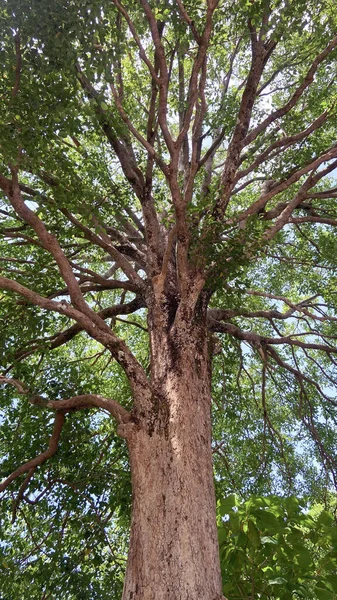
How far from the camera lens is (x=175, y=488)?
3.29 m

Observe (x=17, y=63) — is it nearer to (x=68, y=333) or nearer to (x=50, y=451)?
(x=68, y=333)

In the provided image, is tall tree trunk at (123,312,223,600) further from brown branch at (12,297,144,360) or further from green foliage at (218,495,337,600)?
brown branch at (12,297,144,360)

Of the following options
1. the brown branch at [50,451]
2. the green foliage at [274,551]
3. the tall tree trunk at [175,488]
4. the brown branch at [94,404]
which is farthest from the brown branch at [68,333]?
the green foliage at [274,551]

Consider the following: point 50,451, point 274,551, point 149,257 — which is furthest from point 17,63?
point 274,551

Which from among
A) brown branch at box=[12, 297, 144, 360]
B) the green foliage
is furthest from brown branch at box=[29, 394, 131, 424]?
brown branch at box=[12, 297, 144, 360]

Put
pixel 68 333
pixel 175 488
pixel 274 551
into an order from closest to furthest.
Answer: pixel 274 551, pixel 175 488, pixel 68 333

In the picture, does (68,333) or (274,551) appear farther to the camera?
(68,333)

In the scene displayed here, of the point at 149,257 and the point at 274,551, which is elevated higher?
the point at 149,257

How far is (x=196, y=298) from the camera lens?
4535 mm

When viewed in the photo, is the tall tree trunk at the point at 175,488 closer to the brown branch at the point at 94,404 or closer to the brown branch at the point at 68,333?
the brown branch at the point at 94,404

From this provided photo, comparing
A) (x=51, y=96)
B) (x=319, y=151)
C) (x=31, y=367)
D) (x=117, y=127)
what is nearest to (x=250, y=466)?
(x=31, y=367)

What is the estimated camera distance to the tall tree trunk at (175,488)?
9.49ft

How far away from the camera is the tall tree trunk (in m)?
2.89

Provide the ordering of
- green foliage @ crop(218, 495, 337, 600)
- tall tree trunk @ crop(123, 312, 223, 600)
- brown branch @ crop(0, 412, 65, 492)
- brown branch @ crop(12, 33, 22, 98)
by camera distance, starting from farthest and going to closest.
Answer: brown branch @ crop(0, 412, 65, 492) < brown branch @ crop(12, 33, 22, 98) < tall tree trunk @ crop(123, 312, 223, 600) < green foliage @ crop(218, 495, 337, 600)
